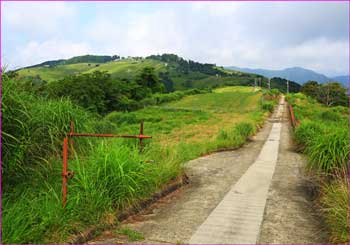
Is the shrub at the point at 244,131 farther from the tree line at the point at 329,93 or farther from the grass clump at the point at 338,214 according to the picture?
the tree line at the point at 329,93

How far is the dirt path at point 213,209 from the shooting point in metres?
4.23

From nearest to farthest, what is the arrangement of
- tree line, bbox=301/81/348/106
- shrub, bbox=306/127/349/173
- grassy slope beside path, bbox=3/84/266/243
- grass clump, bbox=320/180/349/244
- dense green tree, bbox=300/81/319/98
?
grassy slope beside path, bbox=3/84/266/243
grass clump, bbox=320/180/349/244
shrub, bbox=306/127/349/173
tree line, bbox=301/81/348/106
dense green tree, bbox=300/81/319/98

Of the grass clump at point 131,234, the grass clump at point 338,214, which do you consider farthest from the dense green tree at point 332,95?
the grass clump at point 131,234

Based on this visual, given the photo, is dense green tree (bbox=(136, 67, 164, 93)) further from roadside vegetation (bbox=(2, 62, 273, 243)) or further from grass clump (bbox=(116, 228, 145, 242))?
grass clump (bbox=(116, 228, 145, 242))

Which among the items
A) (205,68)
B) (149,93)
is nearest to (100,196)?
(149,93)

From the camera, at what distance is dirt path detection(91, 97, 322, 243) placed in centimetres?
423

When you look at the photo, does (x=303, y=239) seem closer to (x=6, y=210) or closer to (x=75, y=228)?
(x=75, y=228)

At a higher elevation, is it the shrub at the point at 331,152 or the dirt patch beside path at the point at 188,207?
the shrub at the point at 331,152

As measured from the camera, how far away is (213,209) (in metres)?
5.26

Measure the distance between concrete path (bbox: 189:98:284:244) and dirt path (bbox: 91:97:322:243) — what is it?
0.27 feet

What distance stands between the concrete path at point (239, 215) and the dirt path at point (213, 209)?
8cm

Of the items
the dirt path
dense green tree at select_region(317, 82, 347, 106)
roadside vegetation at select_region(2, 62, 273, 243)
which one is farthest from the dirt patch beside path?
dense green tree at select_region(317, 82, 347, 106)

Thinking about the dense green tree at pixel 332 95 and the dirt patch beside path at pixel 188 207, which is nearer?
the dirt patch beside path at pixel 188 207

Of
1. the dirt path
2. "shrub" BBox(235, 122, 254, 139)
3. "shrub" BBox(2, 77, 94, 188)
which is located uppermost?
"shrub" BBox(2, 77, 94, 188)
